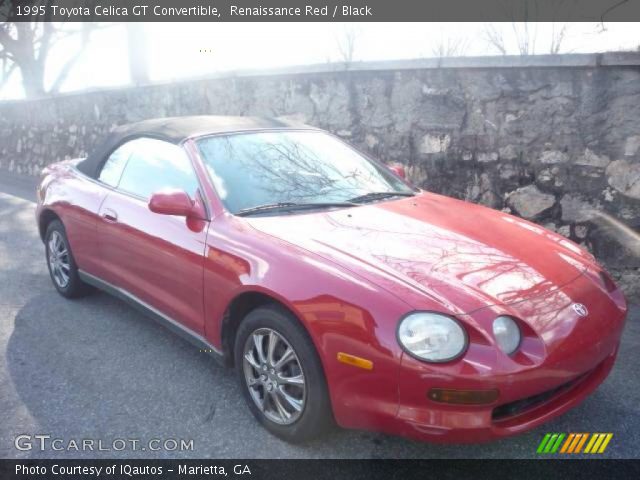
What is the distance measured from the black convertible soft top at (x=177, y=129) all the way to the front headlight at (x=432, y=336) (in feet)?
6.48

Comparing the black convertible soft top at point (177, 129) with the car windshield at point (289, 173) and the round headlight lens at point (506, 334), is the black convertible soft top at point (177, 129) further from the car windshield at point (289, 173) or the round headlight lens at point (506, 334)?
the round headlight lens at point (506, 334)

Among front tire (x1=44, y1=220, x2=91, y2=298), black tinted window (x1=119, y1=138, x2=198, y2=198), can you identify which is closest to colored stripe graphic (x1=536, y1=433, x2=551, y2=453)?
black tinted window (x1=119, y1=138, x2=198, y2=198)

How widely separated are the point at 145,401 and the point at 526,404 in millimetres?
1948

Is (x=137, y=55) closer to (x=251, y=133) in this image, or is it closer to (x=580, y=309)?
(x=251, y=133)

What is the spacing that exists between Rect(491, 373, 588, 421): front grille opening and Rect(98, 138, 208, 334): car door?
63.3 inches

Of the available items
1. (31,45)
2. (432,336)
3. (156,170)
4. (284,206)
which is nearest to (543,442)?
(432,336)

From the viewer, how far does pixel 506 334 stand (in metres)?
2.26

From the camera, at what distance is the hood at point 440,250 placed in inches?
93.3

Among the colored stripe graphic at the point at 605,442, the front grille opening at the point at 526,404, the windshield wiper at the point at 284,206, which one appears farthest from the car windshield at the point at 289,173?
the colored stripe graphic at the point at 605,442

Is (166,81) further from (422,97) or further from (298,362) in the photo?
(298,362)

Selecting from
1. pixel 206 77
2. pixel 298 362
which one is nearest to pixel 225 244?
pixel 298 362

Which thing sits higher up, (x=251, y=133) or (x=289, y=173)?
(x=251, y=133)

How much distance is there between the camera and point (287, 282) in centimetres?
252

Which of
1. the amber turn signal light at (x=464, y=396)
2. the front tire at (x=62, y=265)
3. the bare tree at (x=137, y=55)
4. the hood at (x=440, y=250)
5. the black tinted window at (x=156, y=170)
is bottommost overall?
the front tire at (x=62, y=265)
